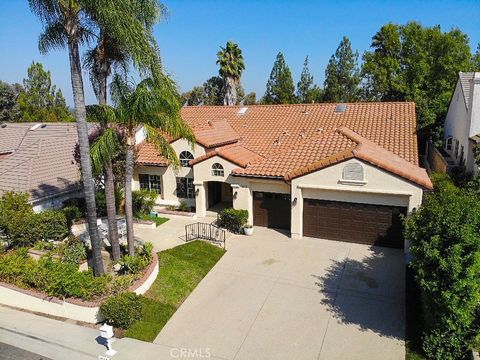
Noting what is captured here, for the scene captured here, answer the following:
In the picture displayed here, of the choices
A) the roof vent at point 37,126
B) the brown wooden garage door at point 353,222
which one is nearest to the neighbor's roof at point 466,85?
the brown wooden garage door at point 353,222

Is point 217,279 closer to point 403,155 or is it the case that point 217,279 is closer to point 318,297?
point 318,297

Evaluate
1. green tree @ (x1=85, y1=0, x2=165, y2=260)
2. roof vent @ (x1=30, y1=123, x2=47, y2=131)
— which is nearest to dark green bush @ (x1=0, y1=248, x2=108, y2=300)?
green tree @ (x1=85, y1=0, x2=165, y2=260)

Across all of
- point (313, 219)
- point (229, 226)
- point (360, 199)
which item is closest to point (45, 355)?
point (229, 226)

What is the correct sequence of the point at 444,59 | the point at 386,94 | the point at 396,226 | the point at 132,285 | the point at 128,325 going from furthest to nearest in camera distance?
1. the point at 386,94
2. the point at 444,59
3. the point at 396,226
4. the point at 132,285
5. the point at 128,325

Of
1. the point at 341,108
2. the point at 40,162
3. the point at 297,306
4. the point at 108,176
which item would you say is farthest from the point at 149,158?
the point at 297,306

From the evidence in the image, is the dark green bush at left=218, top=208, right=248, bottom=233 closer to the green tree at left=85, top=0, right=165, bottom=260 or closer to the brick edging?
the brick edging

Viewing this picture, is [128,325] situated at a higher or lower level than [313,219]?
lower

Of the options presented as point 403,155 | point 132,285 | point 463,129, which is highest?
point 463,129
